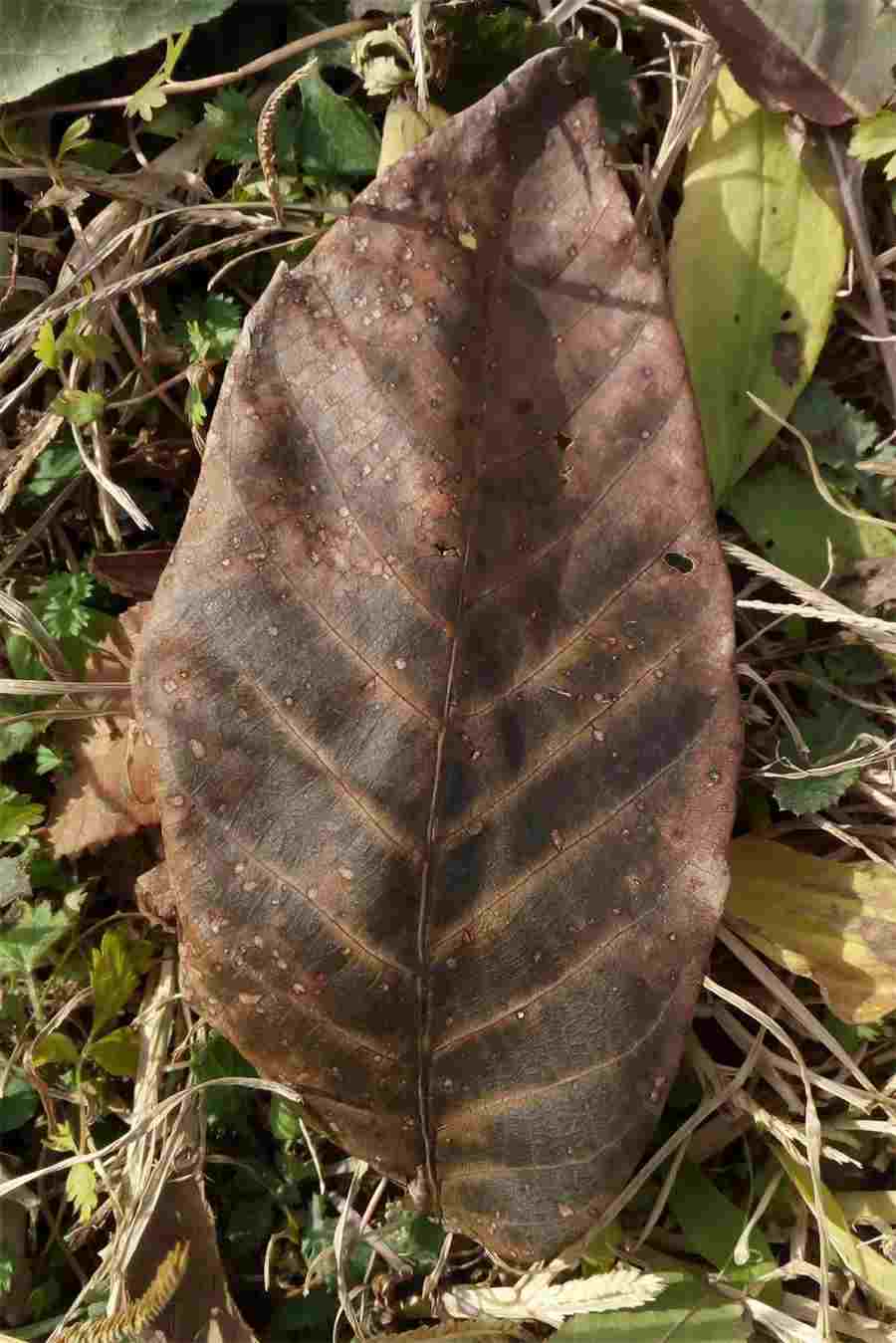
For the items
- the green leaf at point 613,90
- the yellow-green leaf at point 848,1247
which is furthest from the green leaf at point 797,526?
the yellow-green leaf at point 848,1247

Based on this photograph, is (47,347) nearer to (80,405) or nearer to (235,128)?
(80,405)

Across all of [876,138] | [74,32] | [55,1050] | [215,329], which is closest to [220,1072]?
[55,1050]

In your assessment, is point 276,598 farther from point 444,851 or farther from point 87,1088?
point 87,1088

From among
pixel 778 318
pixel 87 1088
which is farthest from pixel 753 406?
pixel 87 1088

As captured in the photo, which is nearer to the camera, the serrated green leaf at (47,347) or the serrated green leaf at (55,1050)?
the serrated green leaf at (47,347)

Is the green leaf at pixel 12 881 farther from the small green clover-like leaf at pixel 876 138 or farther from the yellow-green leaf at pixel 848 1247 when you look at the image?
the small green clover-like leaf at pixel 876 138

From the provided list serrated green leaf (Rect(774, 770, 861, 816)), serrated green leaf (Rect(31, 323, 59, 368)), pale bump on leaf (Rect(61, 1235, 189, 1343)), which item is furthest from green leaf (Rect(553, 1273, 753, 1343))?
serrated green leaf (Rect(31, 323, 59, 368))

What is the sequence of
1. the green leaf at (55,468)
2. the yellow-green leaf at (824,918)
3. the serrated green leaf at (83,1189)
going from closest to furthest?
the yellow-green leaf at (824,918)
the serrated green leaf at (83,1189)
the green leaf at (55,468)
